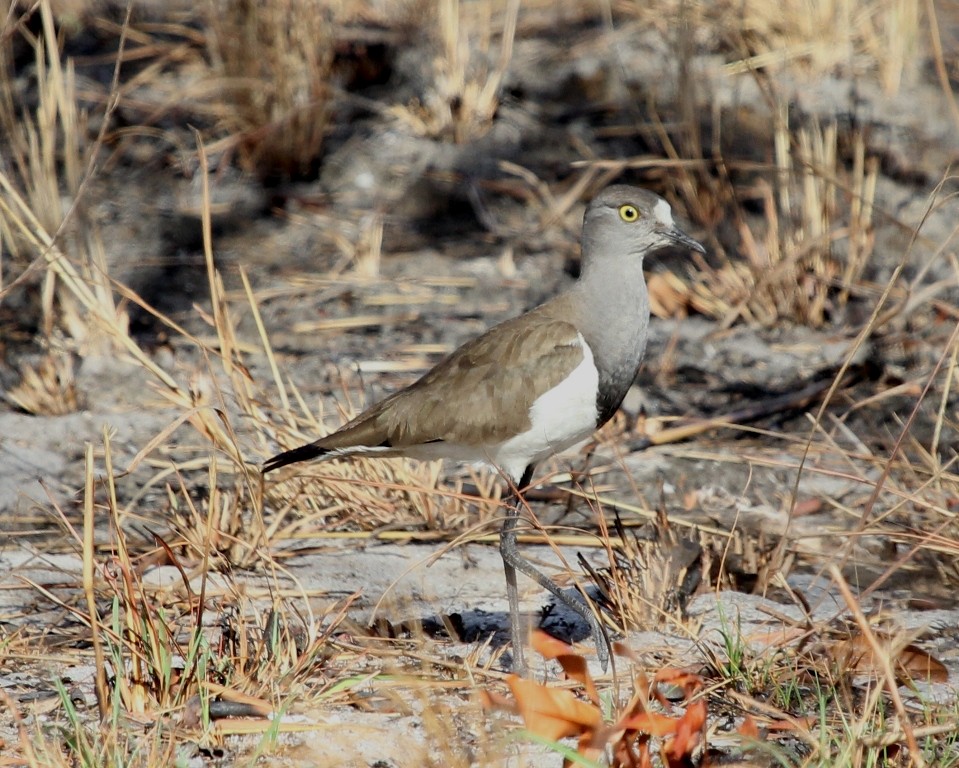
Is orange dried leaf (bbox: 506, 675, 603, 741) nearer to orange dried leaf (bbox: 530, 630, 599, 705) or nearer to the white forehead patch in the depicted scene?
orange dried leaf (bbox: 530, 630, 599, 705)

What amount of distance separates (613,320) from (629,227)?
35 centimetres

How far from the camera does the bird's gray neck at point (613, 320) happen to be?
3547mm

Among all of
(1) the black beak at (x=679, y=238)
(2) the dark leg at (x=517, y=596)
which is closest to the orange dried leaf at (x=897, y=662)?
(2) the dark leg at (x=517, y=596)

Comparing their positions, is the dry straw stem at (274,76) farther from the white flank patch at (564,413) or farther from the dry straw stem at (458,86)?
the white flank patch at (564,413)

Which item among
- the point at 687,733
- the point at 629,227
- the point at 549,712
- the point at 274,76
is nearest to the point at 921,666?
the point at 687,733

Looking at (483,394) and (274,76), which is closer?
(483,394)

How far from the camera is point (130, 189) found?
21.9 ft

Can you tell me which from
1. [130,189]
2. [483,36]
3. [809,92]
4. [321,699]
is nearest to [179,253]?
[130,189]

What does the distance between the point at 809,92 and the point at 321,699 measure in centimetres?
484

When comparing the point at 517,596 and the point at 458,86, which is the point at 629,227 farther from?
the point at 458,86

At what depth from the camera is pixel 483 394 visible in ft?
11.7

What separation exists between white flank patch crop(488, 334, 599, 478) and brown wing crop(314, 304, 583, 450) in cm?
2

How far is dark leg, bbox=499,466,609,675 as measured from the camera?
3.31 metres

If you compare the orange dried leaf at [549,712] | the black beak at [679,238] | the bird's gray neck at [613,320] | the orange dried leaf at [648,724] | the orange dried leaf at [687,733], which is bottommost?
the orange dried leaf at [687,733]
